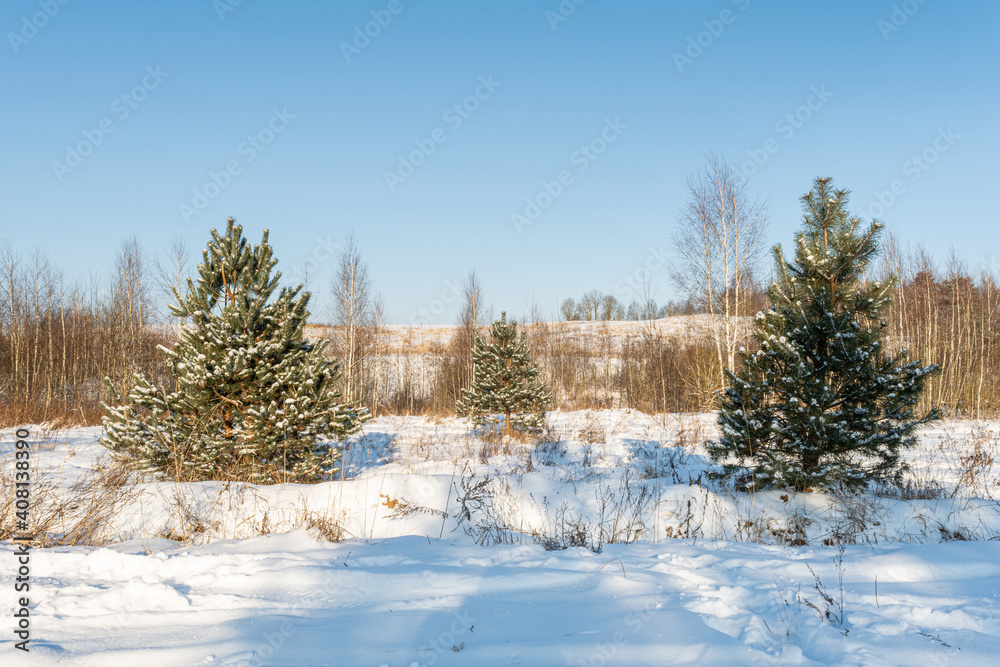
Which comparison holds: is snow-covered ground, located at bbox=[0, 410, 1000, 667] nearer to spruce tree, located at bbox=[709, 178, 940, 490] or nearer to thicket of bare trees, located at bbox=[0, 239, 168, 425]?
spruce tree, located at bbox=[709, 178, 940, 490]

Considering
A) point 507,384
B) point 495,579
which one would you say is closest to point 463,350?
point 507,384

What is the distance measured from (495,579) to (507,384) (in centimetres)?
1034

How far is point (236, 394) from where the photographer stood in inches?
283

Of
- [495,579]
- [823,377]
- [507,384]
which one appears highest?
[823,377]

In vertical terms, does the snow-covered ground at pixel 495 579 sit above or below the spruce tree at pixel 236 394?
below

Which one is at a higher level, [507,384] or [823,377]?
[823,377]

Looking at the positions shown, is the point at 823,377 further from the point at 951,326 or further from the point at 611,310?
the point at 611,310

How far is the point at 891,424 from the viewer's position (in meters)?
5.96

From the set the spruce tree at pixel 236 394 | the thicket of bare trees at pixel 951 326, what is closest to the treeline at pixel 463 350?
the thicket of bare trees at pixel 951 326

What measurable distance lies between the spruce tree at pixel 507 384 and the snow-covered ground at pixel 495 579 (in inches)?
272

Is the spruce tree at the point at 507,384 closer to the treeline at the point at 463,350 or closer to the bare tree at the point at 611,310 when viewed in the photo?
the treeline at the point at 463,350

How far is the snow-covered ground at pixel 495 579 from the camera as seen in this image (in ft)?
8.28

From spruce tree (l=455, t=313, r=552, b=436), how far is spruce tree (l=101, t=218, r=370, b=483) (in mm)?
6532

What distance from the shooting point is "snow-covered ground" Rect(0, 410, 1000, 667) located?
2.52 m
